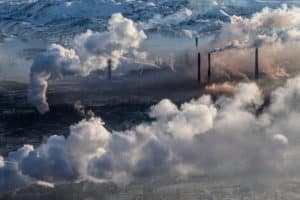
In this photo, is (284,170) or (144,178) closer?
(144,178)

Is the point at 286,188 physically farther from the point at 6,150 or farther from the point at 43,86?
the point at 6,150

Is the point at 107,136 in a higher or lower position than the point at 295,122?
higher

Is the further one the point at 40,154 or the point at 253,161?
the point at 253,161

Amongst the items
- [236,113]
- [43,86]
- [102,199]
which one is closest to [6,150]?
[43,86]

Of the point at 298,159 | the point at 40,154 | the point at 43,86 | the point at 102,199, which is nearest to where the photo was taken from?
the point at 40,154

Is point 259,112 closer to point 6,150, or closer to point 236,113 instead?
point 236,113

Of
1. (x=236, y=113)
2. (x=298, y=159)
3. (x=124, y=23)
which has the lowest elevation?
(x=298, y=159)

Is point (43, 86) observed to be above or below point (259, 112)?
above

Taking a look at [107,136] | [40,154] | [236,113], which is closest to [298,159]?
[236,113]

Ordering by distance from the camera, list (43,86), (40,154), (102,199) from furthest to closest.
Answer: (43,86) → (102,199) → (40,154)
